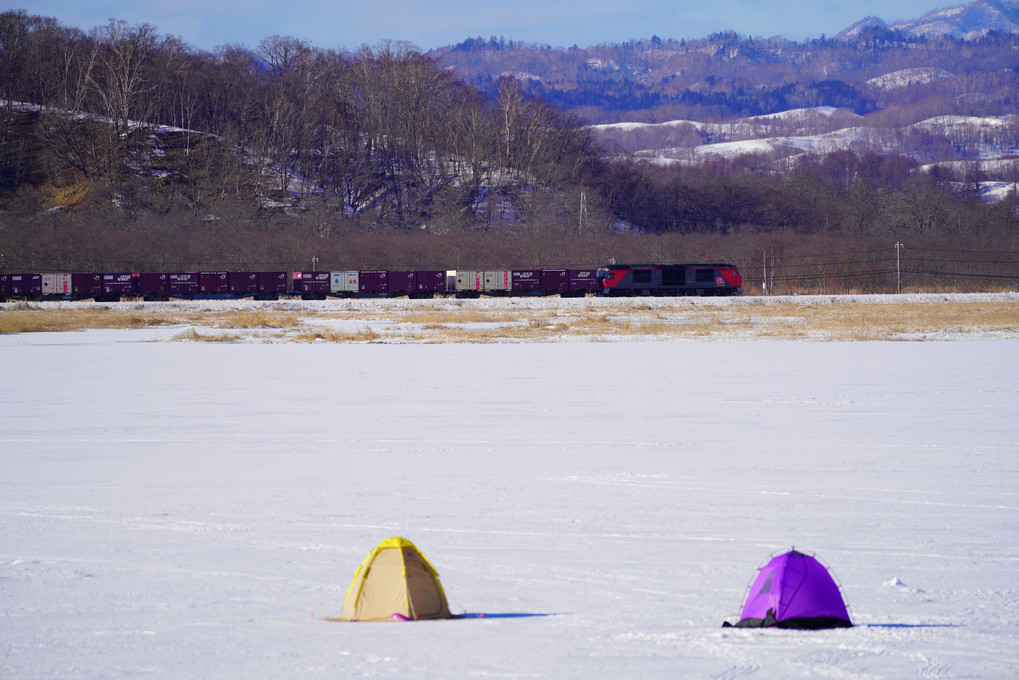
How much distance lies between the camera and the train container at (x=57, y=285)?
2544 inches

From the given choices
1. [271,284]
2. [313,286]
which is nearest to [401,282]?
[313,286]

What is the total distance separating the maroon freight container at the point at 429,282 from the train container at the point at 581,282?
9399 mm

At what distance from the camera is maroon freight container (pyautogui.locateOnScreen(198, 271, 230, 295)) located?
67.1m

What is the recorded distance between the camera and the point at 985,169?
192m

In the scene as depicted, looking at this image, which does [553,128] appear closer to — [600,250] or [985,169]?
[600,250]

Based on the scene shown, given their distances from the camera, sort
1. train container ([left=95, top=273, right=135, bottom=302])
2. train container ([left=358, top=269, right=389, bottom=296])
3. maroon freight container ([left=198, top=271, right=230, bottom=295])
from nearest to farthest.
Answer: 1. train container ([left=95, top=273, right=135, bottom=302])
2. maroon freight container ([left=198, top=271, right=230, bottom=295])
3. train container ([left=358, top=269, right=389, bottom=296])

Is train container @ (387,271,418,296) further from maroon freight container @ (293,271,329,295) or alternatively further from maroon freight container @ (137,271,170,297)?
maroon freight container @ (137,271,170,297)

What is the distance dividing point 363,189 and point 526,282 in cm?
4821

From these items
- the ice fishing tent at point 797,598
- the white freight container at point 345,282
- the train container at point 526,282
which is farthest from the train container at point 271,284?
the ice fishing tent at point 797,598

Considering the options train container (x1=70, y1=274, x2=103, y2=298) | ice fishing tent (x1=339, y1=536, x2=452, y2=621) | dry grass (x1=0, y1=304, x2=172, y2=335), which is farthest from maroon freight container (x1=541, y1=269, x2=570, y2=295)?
ice fishing tent (x1=339, y1=536, x2=452, y2=621)

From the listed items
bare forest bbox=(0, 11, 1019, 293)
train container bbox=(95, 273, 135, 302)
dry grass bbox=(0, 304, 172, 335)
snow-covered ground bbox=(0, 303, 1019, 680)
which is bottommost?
snow-covered ground bbox=(0, 303, 1019, 680)

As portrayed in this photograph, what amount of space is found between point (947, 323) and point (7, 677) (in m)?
39.0

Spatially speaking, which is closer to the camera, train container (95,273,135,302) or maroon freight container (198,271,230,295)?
train container (95,273,135,302)

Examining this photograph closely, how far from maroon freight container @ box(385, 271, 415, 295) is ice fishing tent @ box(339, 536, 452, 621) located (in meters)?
63.4
